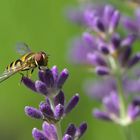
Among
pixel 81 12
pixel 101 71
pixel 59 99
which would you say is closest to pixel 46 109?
pixel 59 99

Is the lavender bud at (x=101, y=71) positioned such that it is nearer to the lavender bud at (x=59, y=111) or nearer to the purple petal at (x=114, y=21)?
the purple petal at (x=114, y=21)

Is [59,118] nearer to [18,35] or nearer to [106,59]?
[106,59]

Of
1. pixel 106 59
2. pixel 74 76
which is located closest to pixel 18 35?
pixel 74 76

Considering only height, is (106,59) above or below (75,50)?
below

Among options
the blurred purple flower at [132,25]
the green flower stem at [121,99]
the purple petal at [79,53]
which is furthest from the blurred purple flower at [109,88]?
the green flower stem at [121,99]

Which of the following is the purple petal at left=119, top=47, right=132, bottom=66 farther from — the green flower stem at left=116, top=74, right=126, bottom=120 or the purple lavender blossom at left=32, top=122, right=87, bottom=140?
the purple lavender blossom at left=32, top=122, right=87, bottom=140
